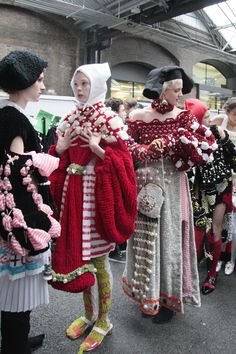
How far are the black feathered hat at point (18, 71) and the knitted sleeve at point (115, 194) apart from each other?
497 millimetres

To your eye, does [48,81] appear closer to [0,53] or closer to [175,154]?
[0,53]

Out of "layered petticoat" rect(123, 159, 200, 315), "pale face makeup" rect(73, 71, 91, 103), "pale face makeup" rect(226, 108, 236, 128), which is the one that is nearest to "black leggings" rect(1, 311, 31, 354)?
"layered petticoat" rect(123, 159, 200, 315)

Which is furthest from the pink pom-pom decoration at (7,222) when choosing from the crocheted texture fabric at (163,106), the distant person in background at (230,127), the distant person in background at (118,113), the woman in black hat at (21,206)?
the distant person in background at (118,113)

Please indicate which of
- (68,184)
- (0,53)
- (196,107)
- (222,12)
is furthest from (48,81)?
(68,184)

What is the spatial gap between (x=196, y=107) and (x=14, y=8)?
5326mm

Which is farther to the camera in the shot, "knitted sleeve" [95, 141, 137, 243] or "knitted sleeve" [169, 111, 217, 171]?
"knitted sleeve" [169, 111, 217, 171]

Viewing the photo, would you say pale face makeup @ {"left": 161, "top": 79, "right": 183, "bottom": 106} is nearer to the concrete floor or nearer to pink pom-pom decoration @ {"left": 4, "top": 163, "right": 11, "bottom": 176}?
pink pom-pom decoration @ {"left": 4, "top": 163, "right": 11, "bottom": 176}

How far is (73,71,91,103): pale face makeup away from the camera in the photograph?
168cm

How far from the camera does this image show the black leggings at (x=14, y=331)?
1456mm

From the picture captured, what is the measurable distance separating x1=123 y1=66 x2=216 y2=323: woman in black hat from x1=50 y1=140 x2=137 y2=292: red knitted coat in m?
0.28

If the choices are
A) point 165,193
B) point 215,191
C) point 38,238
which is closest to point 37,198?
point 38,238

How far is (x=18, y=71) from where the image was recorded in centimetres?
133

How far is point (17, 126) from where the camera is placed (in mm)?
1313

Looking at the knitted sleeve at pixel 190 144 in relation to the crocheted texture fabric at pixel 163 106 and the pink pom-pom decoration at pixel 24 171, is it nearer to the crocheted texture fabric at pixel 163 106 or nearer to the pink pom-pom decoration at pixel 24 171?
the crocheted texture fabric at pixel 163 106
